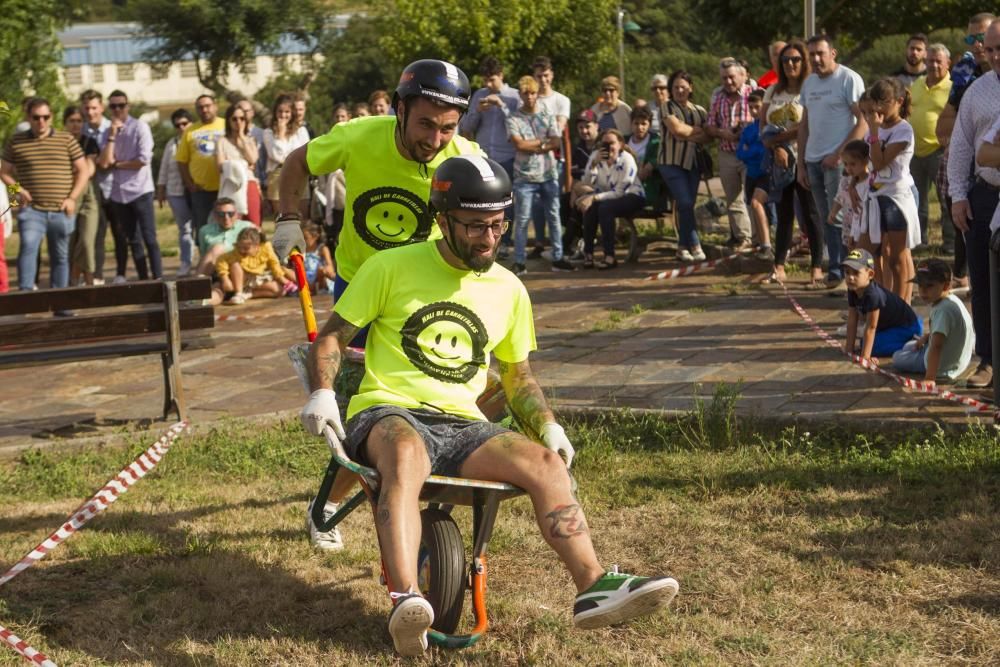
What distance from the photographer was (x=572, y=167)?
1425cm

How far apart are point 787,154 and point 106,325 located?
229 inches

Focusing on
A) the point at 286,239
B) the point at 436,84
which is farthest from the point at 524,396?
the point at 286,239

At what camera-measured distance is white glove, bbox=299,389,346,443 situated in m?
4.40

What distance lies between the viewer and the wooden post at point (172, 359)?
7734 millimetres

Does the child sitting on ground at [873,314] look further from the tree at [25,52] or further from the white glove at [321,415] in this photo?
the tree at [25,52]

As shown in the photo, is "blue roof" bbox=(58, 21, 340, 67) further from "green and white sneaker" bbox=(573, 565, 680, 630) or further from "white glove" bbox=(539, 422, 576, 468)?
"green and white sneaker" bbox=(573, 565, 680, 630)

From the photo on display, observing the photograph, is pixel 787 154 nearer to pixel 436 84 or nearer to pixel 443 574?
pixel 436 84

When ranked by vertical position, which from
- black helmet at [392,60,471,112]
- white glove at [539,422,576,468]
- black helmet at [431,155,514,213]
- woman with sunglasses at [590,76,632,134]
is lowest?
white glove at [539,422,576,468]

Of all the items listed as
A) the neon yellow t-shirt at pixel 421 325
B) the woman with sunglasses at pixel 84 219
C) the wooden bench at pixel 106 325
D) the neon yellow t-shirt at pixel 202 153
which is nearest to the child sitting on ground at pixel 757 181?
the neon yellow t-shirt at pixel 202 153

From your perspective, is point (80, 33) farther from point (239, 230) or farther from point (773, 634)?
point (773, 634)

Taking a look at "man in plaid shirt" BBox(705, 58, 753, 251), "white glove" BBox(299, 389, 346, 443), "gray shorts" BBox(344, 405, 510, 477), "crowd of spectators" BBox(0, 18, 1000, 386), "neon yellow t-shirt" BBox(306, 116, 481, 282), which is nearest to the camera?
"white glove" BBox(299, 389, 346, 443)

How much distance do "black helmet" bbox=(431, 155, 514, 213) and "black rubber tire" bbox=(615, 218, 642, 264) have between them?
8.66 meters

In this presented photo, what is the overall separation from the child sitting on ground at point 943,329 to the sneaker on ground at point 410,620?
13.9 feet

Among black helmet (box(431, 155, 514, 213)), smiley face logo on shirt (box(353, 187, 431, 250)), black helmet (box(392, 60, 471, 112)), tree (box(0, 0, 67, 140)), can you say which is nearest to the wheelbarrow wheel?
black helmet (box(431, 155, 514, 213))
